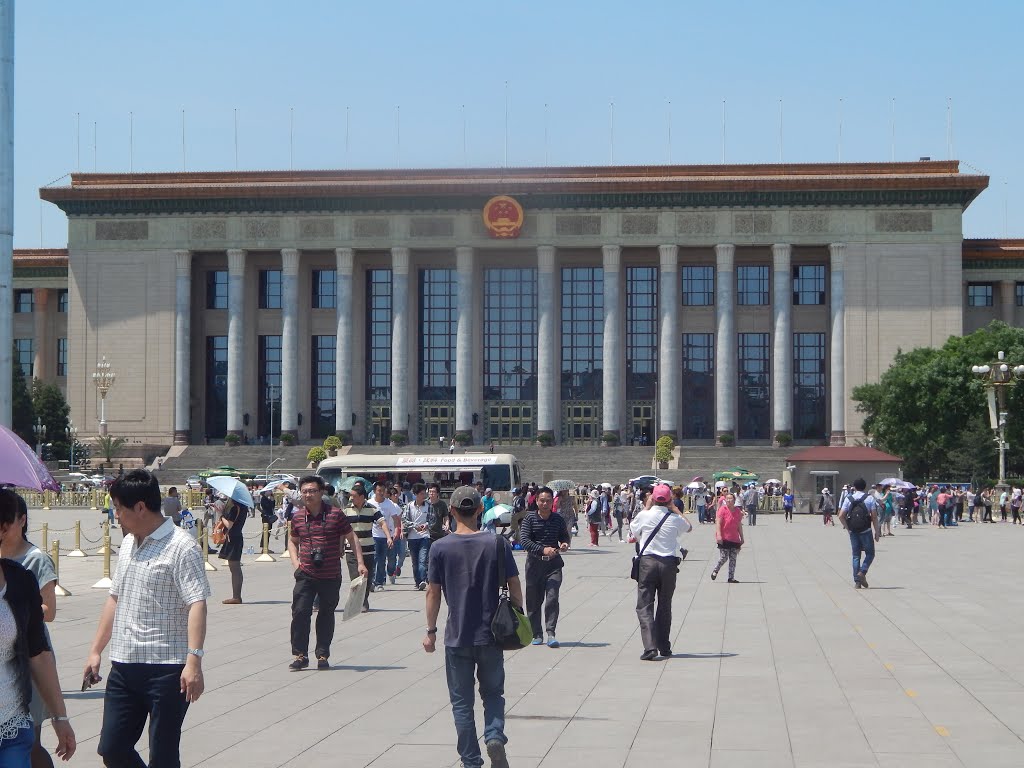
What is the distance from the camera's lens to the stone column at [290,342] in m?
89.0

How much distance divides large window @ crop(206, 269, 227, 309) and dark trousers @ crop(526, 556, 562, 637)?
7801 cm

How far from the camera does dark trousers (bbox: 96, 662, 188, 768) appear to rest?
Answer: 7.91 m

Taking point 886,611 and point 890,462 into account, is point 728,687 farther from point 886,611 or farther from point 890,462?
point 890,462

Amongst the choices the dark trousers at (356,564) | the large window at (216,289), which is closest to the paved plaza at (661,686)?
the dark trousers at (356,564)

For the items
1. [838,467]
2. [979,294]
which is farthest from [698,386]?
[838,467]

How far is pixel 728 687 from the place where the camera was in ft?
44.8

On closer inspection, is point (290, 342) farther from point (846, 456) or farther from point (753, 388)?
point (846, 456)

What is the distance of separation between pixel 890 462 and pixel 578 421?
3379 centimetres

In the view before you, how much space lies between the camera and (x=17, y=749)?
652cm

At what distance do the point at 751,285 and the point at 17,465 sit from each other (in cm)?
8321

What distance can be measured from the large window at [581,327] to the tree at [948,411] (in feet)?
71.6

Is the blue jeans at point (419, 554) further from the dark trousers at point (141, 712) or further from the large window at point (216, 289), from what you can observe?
the large window at point (216, 289)

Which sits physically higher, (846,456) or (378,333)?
(378,333)

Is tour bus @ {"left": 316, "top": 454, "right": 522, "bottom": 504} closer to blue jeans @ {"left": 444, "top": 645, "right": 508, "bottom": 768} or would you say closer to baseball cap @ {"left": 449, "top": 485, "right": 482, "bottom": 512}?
baseball cap @ {"left": 449, "top": 485, "right": 482, "bottom": 512}
